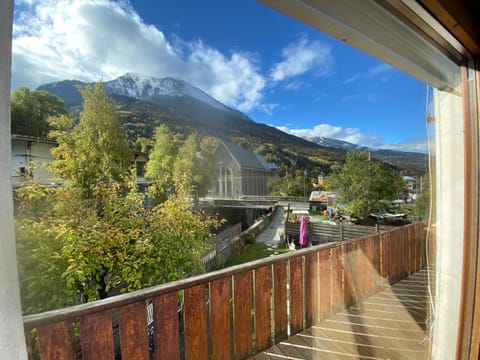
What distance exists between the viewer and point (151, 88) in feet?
3.58

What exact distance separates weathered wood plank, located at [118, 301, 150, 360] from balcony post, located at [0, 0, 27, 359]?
1.73ft

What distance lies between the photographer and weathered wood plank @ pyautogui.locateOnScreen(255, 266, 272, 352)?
4.49 ft

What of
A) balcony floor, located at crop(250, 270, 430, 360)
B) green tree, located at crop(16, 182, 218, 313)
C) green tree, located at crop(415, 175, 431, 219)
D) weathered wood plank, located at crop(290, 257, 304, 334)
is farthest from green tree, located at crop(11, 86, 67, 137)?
green tree, located at crop(415, 175, 431, 219)

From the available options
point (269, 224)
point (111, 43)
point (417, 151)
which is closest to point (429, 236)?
point (417, 151)

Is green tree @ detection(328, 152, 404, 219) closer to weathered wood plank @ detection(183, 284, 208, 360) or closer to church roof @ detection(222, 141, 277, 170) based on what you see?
church roof @ detection(222, 141, 277, 170)

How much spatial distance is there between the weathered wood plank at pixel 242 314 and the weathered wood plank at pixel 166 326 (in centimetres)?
37

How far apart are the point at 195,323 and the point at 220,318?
0.15 metres

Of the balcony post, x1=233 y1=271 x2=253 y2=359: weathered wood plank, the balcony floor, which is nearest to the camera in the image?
the balcony post

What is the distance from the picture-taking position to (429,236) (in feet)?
4.48

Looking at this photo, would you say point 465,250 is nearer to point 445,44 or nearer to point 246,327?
point 445,44

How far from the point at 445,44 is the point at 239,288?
1581 mm

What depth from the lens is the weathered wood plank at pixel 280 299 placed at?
1.46 metres

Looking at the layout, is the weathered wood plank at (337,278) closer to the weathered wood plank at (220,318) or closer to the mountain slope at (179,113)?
the mountain slope at (179,113)

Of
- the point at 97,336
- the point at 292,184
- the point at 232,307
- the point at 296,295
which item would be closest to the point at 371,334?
the point at 296,295
